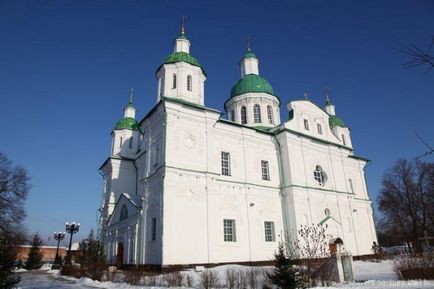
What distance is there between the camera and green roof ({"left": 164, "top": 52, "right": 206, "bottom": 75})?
22453mm

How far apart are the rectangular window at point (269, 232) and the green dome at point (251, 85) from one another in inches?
510

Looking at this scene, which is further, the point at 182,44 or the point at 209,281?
the point at 182,44

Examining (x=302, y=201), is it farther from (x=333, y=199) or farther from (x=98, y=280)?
(x=98, y=280)

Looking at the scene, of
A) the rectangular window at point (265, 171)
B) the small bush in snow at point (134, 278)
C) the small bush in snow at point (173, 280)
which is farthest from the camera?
the rectangular window at point (265, 171)

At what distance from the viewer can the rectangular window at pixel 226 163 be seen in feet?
71.7

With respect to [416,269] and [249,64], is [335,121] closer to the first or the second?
[249,64]

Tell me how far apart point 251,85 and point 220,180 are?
40.6ft

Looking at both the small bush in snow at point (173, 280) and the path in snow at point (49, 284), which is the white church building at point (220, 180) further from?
the path in snow at point (49, 284)

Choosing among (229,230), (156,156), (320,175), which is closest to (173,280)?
(229,230)

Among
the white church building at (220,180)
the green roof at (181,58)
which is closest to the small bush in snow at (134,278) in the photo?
the white church building at (220,180)

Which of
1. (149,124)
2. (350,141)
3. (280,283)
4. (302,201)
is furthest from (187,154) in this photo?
(350,141)

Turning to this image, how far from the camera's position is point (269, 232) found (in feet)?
73.2

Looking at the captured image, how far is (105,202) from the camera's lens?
28812mm

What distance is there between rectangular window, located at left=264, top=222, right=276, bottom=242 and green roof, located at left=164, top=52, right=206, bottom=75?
13.0 m
